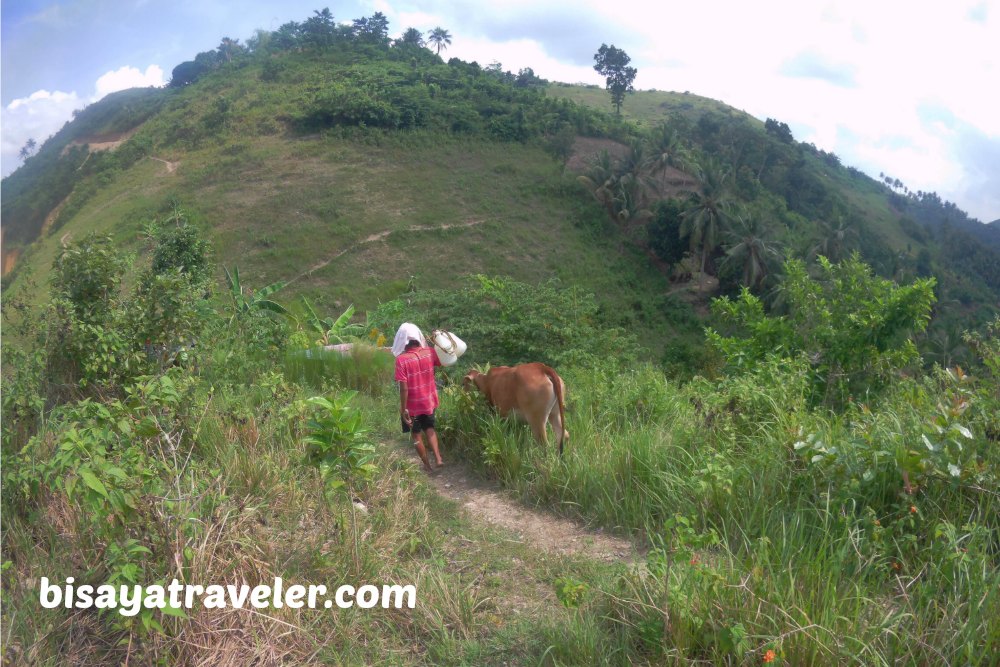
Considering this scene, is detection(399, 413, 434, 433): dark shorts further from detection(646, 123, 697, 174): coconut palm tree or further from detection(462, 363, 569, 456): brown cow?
detection(646, 123, 697, 174): coconut palm tree

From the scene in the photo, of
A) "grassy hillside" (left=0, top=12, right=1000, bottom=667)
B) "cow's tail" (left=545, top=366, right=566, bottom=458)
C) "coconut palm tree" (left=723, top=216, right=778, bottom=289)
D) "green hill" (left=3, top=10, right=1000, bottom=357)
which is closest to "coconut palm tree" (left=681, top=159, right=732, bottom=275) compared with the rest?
"green hill" (left=3, top=10, right=1000, bottom=357)

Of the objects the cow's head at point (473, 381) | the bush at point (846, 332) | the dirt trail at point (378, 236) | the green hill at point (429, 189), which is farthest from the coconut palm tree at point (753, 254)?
the cow's head at point (473, 381)

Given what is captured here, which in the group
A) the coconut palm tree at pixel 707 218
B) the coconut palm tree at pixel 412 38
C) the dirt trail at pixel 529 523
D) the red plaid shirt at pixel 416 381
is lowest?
the dirt trail at pixel 529 523

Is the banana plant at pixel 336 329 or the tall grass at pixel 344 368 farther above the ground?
the banana plant at pixel 336 329

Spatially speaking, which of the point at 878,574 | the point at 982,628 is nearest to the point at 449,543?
the point at 878,574

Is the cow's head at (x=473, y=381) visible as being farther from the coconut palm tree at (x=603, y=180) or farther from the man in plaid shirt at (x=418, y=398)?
the coconut palm tree at (x=603, y=180)

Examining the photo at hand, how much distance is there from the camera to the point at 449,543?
13.1 ft

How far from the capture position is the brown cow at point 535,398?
5137mm

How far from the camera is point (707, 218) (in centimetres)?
4144

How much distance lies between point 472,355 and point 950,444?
8144 millimetres

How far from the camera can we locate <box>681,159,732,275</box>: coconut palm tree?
41438 mm

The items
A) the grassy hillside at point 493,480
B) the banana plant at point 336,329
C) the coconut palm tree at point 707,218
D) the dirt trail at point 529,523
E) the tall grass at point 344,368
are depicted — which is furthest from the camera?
the coconut palm tree at point 707,218

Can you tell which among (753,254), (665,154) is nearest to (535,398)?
(753,254)

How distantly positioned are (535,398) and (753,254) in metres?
37.0
